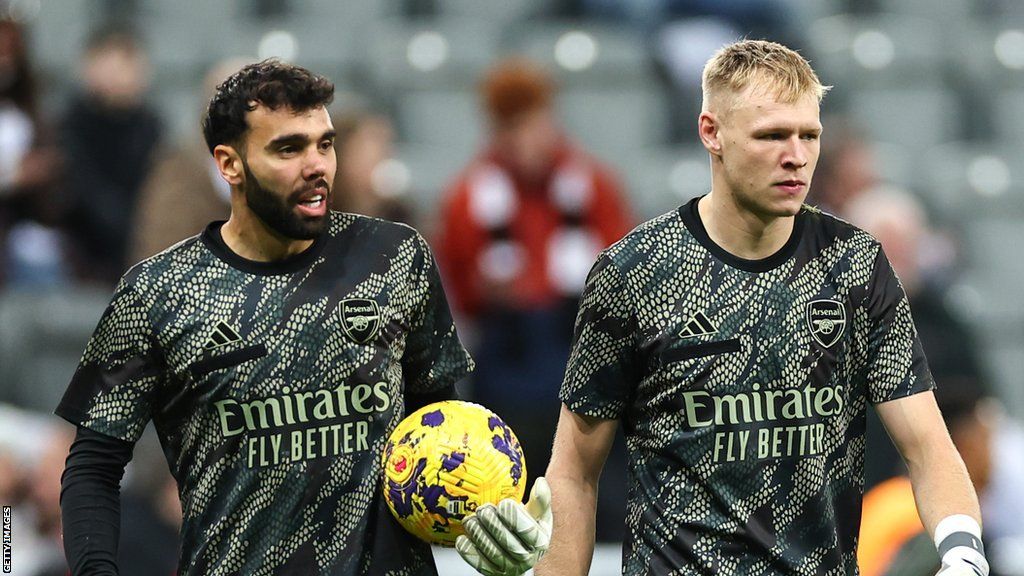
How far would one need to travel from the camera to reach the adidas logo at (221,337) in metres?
5.05

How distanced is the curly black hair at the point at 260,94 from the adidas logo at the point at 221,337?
53 cm

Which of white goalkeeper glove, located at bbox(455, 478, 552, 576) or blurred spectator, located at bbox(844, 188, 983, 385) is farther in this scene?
blurred spectator, located at bbox(844, 188, 983, 385)

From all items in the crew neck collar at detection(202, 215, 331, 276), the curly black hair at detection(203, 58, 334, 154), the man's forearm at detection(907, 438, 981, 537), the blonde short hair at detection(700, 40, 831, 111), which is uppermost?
the blonde short hair at detection(700, 40, 831, 111)

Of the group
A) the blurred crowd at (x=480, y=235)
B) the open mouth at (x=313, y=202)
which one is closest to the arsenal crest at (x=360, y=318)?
the open mouth at (x=313, y=202)

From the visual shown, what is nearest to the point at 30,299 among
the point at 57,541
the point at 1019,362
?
the point at 57,541

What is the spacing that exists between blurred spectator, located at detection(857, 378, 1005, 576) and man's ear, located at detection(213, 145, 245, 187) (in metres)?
3.14

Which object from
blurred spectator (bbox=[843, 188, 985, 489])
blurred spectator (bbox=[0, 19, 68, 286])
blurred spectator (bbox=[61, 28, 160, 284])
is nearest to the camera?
blurred spectator (bbox=[843, 188, 985, 489])

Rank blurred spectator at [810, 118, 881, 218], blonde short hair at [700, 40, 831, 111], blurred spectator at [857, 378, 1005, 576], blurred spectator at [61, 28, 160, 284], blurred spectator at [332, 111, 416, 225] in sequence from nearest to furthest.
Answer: blonde short hair at [700, 40, 831, 111] → blurred spectator at [332, 111, 416, 225] → blurred spectator at [857, 378, 1005, 576] → blurred spectator at [61, 28, 160, 284] → blurred spectator at [810, 118, 881, 218]

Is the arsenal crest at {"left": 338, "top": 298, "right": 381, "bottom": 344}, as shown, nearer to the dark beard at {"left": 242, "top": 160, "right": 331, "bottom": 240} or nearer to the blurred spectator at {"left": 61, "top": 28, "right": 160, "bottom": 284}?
the dark beard at {"left": 242, "top": 160, "right": 331, "bottom": 240}

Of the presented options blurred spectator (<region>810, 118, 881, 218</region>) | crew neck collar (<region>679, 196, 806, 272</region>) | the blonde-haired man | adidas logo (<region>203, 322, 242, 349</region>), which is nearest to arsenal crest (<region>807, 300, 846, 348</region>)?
the blonde-haired man

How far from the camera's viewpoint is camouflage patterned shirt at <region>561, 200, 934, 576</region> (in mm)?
4984

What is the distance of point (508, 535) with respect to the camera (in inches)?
190

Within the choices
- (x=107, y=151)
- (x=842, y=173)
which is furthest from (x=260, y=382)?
(x=842, y=173)

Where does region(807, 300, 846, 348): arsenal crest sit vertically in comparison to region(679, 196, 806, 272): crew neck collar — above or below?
below
